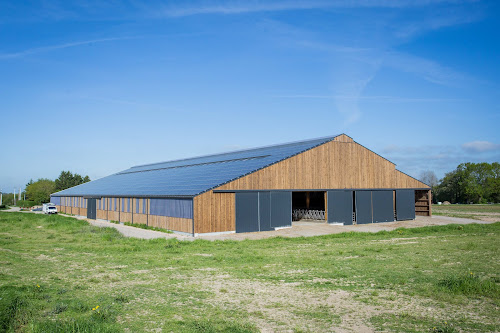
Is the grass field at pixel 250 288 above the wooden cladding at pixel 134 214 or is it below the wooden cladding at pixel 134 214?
below

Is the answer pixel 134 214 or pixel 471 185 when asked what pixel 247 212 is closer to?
pixel 134 214

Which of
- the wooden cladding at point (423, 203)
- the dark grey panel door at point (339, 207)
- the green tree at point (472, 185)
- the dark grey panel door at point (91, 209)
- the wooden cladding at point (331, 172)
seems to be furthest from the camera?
the green tree at point (472, 185)

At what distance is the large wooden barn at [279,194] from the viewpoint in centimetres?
3136

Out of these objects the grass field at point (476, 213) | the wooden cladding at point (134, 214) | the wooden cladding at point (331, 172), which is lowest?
the grass field at point (476, 213)

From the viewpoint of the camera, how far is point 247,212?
3238 centimetres

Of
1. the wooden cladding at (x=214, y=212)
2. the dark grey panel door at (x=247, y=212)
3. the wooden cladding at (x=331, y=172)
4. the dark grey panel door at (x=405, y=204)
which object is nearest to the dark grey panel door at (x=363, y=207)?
the wooden cladding at (x=331, y=172)

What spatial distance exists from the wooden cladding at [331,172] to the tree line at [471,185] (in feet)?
228

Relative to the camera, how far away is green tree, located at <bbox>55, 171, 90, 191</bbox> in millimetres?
105750

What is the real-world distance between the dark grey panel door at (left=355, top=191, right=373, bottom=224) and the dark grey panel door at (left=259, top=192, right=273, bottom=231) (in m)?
10.8

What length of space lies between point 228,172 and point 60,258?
18136 millimetres

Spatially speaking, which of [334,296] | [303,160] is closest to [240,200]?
[303,160]

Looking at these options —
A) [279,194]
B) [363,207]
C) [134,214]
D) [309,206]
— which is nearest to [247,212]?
[279,194]

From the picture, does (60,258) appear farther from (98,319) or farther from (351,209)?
(351,209)

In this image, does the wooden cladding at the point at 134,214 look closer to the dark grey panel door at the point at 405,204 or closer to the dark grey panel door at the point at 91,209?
the dark grey panel door at the point at 91,209
